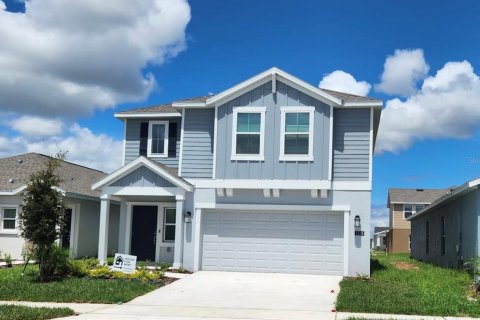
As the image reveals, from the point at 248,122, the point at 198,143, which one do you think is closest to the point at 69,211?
the point at 198,143

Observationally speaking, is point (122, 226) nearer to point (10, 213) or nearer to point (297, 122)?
point (10, 213)

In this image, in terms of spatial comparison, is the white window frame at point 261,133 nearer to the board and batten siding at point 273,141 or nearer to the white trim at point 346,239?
the board and batten siding at point 273,141

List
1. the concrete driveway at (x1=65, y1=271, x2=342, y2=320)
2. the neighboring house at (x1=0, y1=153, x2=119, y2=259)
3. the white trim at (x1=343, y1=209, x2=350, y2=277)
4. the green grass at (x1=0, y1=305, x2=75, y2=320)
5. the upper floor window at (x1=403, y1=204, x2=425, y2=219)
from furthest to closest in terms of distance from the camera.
A: the upper floor window at (x1=403, y1=204, x2=425, y2=219)
the neighboring house at (x1=0, y1=153, x2=119, y2=259)
the white trim at (x1=343, y1=209, x2=350, y2=277)
the concrete driveway at (x1=65, y1=271, x2=342, y2=320)
the green grass at (x1=0, y1=305, x2=75, y2=320)

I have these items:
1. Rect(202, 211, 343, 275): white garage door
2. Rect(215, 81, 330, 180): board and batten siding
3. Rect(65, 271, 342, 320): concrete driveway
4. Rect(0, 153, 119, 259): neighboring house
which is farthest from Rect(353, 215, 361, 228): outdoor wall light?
Rect(0, 153, 119, 259): neighboring house

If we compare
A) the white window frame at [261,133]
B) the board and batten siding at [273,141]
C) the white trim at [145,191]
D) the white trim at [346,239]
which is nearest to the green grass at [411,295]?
the white trim at [346,239]

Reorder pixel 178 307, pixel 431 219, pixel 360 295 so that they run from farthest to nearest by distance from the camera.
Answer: pixel 431 219, pixel 360 295, pixel 178 307

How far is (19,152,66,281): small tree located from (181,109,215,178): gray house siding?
15.7 ft

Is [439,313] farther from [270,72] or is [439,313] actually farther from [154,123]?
[154,123]

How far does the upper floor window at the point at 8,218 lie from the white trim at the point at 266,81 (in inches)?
371

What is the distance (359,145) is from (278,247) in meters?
4.17

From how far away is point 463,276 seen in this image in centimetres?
1625

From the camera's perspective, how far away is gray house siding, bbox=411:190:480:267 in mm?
16766

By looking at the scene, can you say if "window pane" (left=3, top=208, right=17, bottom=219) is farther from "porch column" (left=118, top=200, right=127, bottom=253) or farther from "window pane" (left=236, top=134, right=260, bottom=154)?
"window pane" (left=236, top=134, right=260, bottom=154)

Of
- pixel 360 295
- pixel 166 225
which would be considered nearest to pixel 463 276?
pixel 360 295
